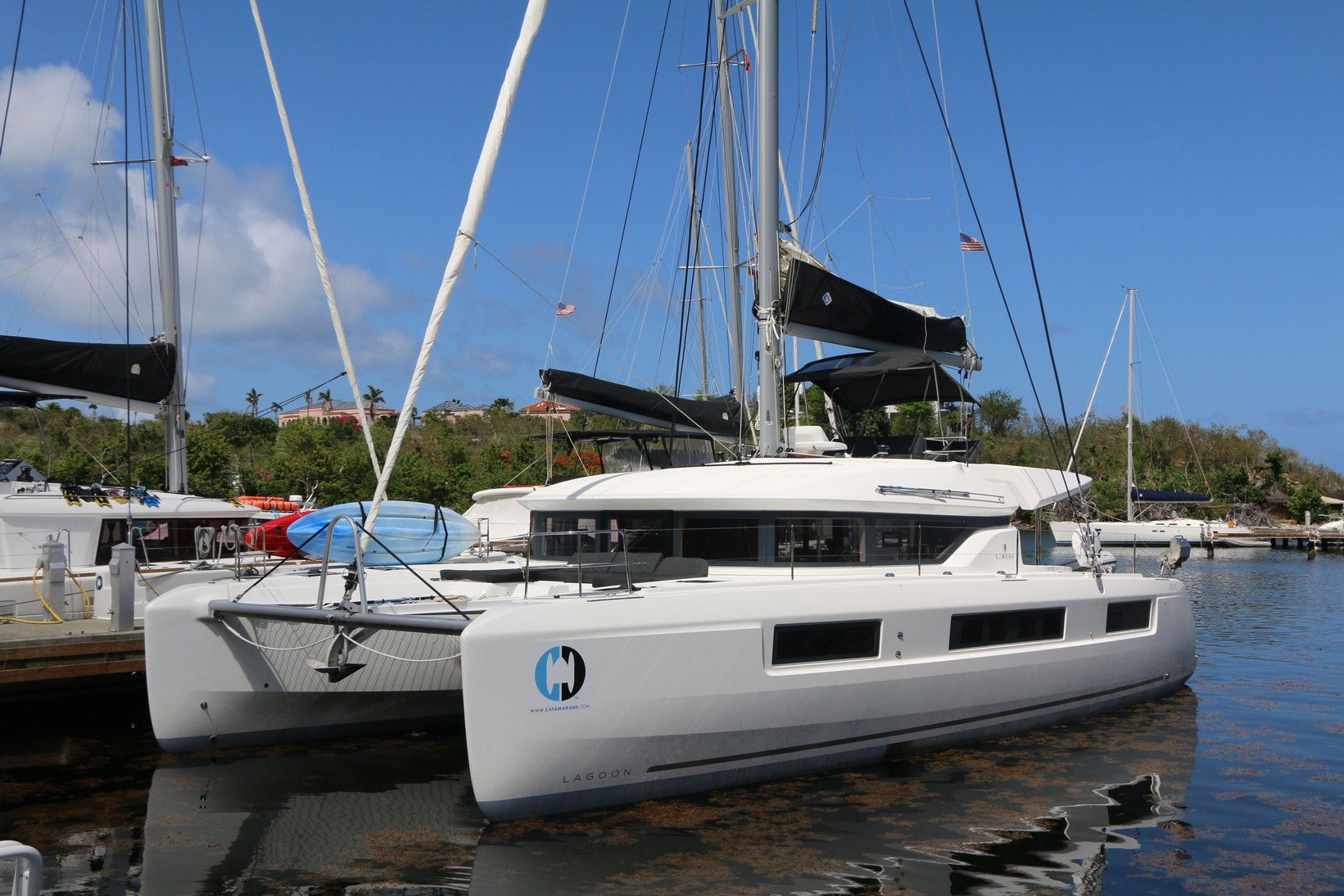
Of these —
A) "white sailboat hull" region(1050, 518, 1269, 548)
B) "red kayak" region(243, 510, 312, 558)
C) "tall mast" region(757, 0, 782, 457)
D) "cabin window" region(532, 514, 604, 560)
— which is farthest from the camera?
"white sailboat hull" region(1050, 518, 1269, 548)

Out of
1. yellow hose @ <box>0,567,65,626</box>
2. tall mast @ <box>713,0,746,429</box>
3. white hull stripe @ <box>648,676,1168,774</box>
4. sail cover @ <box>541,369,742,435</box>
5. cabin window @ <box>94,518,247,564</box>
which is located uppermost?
tall mast @ <box>713,0,746,429</box>

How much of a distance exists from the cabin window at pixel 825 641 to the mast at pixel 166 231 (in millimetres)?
10200

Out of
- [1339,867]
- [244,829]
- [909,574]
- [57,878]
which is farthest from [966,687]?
[57,878]

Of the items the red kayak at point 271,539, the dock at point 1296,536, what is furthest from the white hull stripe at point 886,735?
the dock at point 1296,536

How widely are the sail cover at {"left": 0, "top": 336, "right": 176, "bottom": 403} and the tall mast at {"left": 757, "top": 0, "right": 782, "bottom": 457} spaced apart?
7441mm

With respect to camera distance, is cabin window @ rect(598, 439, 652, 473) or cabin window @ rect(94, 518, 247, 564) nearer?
cabin window @ rect(94, 518, 247, 564)

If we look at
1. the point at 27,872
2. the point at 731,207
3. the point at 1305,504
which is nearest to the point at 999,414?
the point at 1305,504

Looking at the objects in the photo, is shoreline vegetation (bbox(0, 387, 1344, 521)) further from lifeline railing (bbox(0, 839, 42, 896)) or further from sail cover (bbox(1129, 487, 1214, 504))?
lifeline railing (bbox(0, 839, 42, 896))

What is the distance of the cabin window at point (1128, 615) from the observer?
1016 cm

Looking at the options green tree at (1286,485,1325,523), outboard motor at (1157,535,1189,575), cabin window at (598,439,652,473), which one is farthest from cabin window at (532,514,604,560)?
green tree at (1286,485,1325,523)

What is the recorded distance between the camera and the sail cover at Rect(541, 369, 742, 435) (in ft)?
39.4

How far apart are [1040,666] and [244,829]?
21.2 ft

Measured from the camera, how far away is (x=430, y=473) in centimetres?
3288

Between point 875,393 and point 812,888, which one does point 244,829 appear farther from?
point 875,393
